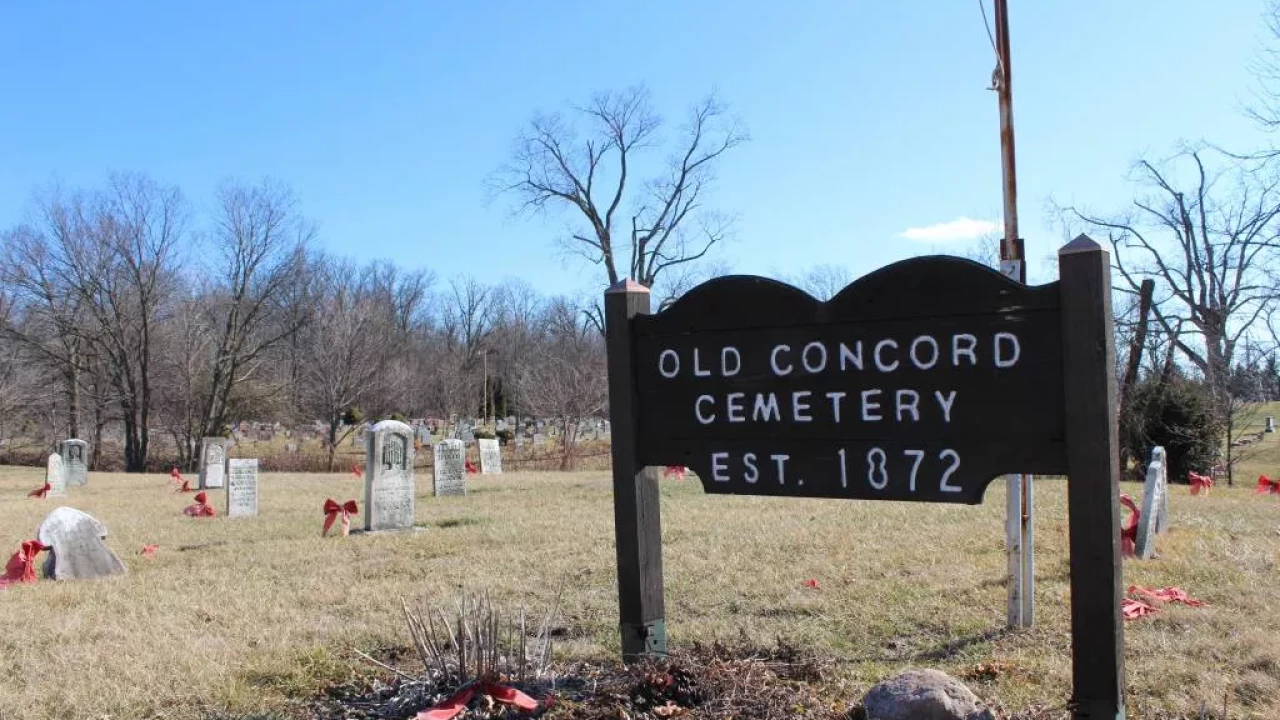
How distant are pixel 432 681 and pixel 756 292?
206 centimetres

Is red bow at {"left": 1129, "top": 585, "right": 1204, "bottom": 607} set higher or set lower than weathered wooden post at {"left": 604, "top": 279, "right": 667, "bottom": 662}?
lower

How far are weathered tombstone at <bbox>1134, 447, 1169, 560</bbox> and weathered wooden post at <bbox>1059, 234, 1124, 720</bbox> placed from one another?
17.0ft

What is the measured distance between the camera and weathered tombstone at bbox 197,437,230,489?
795 inches

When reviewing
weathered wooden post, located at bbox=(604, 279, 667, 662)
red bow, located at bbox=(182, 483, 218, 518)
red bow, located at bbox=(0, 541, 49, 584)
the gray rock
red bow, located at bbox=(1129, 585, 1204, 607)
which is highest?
weathered wooden post, located at bbox=(604, 279, 667, 662)

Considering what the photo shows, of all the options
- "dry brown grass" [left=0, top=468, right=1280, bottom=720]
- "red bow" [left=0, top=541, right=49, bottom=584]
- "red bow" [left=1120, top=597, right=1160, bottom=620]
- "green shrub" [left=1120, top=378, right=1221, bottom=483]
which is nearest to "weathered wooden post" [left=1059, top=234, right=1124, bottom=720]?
"dry brown grass" [left=0, top=468, right=1280, bottom=720]

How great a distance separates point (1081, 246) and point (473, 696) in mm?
2714

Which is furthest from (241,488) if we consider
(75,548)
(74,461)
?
(74,461)

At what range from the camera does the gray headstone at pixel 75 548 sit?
7.39 m

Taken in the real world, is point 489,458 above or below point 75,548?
below

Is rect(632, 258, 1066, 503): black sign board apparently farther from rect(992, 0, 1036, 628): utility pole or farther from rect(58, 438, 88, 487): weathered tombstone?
rect(58, 438, 88, 487): weathered tombstone

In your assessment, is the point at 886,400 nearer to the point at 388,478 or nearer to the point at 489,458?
the point at 388,478

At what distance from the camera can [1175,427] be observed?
21.6 meters

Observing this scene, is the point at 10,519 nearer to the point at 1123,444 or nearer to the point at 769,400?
the point at 769,400

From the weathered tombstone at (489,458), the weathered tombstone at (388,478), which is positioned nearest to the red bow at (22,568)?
the weathered tombstone at (388,478)
